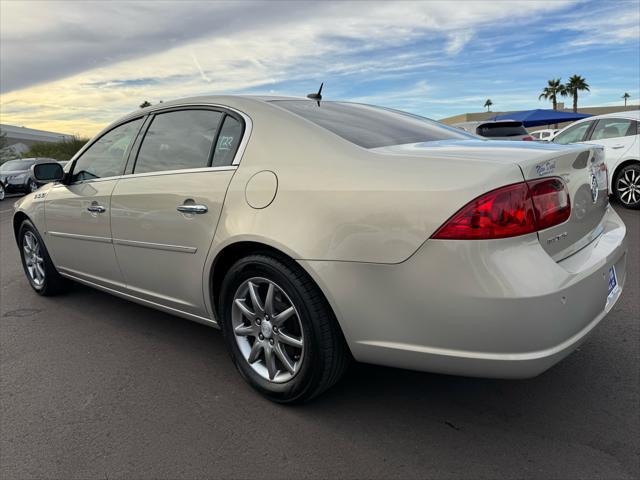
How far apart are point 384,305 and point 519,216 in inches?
25.2

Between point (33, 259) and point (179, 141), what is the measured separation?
2537mm

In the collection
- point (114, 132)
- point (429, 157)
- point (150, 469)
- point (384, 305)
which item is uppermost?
point (114, 132)

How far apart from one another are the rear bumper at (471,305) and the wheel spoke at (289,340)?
1.08 feet

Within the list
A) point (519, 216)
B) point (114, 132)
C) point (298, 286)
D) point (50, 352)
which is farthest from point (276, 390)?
point (114, 132)

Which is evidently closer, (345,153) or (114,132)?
(345,153)

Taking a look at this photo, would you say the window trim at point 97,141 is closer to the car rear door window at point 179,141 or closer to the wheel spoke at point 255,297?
the car rear door window at point 179,141

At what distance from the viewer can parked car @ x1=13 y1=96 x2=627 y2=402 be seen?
6.39 feet

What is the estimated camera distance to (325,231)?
2.21 meters

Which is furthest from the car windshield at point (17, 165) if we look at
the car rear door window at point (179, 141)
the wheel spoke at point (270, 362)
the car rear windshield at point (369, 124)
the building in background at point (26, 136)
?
the building in background at point (26, 136)

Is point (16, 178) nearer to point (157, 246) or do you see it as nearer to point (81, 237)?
point (81, 237)

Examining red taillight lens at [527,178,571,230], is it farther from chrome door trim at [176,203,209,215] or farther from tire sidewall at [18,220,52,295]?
tire sidewall at [18,220,52,295]

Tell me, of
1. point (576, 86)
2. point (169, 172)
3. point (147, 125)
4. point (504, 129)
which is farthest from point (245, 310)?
point (576, 86)

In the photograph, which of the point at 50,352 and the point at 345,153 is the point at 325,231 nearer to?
the point at 345,153

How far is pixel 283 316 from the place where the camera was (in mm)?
2479
